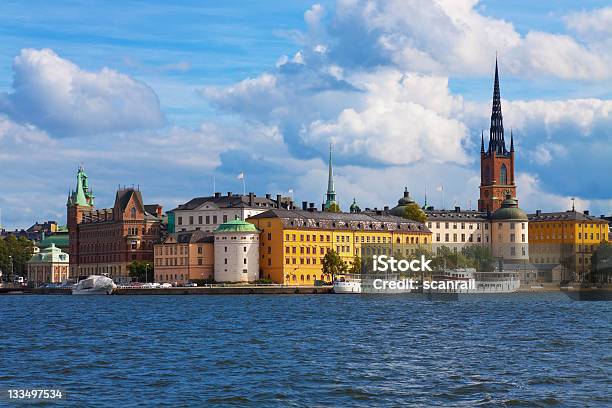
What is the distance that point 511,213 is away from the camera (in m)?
174

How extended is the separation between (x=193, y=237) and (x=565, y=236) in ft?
190

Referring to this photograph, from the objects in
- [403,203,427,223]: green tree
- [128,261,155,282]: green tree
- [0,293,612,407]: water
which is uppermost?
[403,203,427,223]: green tree

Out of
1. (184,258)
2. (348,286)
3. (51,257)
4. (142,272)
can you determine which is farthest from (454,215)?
(348,286)

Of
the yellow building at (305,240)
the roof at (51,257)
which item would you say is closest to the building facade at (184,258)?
the yellow building at (305,240)

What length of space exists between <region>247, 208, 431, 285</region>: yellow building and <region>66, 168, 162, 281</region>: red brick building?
2298 centimetres

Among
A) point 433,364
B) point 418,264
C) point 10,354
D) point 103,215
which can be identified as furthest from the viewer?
point 103,215

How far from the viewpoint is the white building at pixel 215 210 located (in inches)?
5969

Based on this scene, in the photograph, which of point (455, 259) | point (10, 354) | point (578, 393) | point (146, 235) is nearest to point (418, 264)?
point (455, 259)

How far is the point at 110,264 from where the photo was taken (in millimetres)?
163250

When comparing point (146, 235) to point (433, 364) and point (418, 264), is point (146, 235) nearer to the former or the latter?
point (418, 264)

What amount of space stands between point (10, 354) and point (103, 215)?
128168 mm

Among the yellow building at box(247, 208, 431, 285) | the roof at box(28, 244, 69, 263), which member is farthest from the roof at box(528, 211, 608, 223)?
the roof at box(28, 244, 69, 263)

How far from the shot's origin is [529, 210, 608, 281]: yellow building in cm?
16050

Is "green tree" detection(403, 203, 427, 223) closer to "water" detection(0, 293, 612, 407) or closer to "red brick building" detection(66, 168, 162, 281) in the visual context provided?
"red brick building" detection(66, 168, 162, 281)
